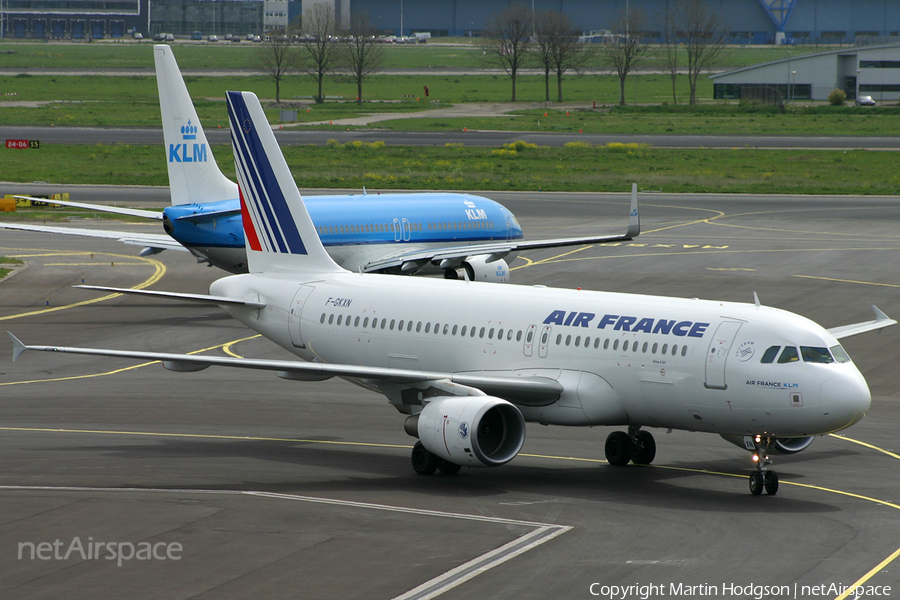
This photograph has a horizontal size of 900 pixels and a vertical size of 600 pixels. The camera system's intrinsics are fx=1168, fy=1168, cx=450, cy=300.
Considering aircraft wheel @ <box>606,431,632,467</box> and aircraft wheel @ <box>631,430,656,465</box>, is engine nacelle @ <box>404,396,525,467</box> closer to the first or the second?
aircraft wheel @ <box>606,431,632,467</box>

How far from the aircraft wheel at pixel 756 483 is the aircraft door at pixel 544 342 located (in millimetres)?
6019

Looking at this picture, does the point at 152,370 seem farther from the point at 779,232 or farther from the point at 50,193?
the point at 50,193

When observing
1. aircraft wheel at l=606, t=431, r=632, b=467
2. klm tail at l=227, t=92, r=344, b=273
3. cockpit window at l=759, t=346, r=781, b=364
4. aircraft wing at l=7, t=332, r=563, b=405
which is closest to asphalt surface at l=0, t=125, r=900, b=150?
klm tail at l=227, t=92, r=344, b=273

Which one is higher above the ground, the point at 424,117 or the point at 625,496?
the point at 424,117

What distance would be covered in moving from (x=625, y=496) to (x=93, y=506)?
12033 millimetres

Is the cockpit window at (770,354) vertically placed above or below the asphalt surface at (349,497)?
above

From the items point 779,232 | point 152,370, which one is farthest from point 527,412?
point 779,232

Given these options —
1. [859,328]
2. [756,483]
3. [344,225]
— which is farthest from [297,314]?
[344,225]

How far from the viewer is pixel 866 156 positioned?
122375 millimetres

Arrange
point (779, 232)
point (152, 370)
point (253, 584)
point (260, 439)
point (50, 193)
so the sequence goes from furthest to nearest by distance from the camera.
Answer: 1. point (50, 193)
2. point (779, 232)
3. point (152, 370)
4. point (260, 439)
5. point (253, 584)

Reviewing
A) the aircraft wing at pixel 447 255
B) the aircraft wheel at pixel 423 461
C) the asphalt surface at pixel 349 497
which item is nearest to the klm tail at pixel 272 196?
the asphalt surface at pixel 349 497

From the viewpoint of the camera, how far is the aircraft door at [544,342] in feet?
98.7

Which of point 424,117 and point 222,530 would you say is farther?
point 424,117

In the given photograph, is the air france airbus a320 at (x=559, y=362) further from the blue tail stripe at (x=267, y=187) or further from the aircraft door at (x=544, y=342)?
the blue tail stripe at (x=267, y=187)
